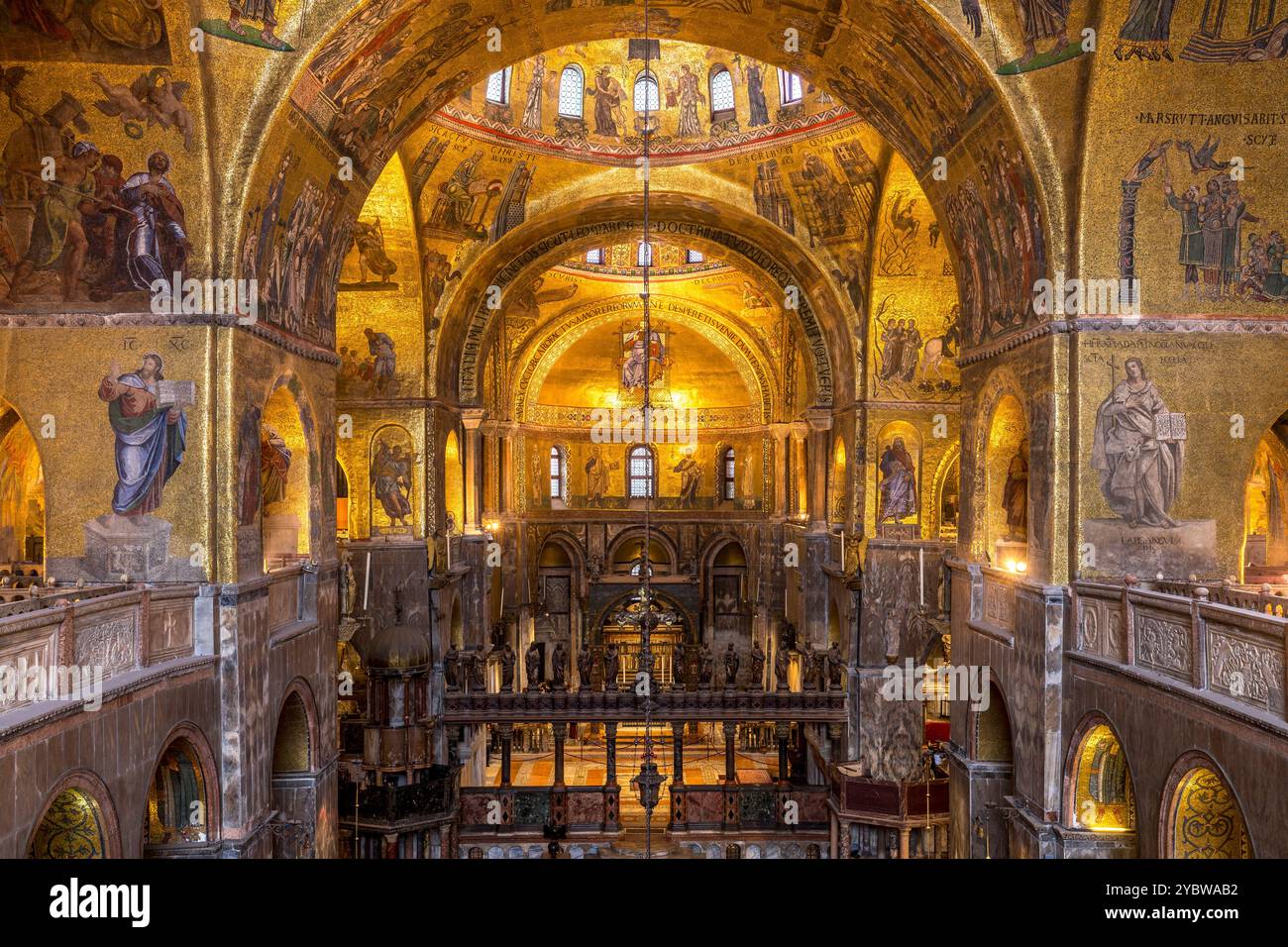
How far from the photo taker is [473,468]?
3023 cm

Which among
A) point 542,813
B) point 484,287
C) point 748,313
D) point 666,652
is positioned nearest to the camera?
point 542,813

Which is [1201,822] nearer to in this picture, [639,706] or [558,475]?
[639,706]

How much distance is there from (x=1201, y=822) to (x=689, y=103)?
19070mm

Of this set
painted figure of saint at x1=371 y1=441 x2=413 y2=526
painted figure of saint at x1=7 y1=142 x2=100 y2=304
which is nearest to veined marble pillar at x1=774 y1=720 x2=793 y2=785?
painted figure of saint at x1=371 y1=441 x2=413 y2=526

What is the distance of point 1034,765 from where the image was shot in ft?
44.4

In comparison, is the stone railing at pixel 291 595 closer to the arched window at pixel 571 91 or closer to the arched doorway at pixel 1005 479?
the arched doorway at pixel 1005 479

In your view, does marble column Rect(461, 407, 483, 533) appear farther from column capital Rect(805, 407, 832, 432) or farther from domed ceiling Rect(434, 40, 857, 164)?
column capital Rect(805, 407, 832, 432)

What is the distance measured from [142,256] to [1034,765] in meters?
12.0

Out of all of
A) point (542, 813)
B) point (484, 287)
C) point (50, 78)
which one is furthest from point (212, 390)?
point (484, 287)

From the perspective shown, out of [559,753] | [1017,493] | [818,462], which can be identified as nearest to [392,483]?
[559,753]
